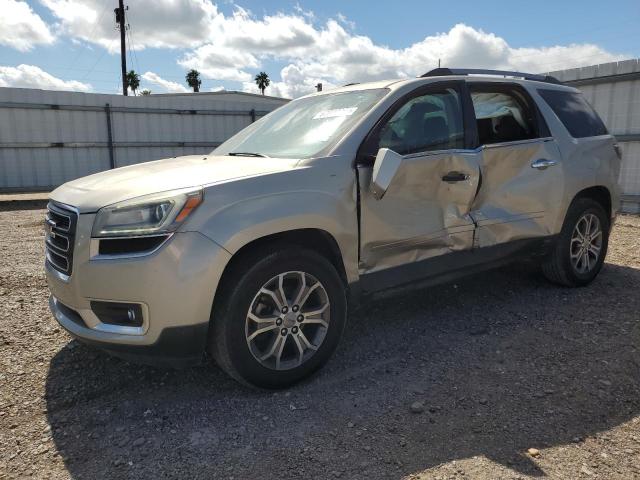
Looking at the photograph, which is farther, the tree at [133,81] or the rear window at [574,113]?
the tree at [133,81]

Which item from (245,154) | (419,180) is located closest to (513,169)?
(419,180)

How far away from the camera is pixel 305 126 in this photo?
3.61m

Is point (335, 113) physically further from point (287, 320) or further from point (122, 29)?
point (122, 29)

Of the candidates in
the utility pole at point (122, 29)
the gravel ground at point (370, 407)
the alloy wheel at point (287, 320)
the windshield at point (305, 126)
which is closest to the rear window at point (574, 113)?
the gravel ground at point (370, 407)

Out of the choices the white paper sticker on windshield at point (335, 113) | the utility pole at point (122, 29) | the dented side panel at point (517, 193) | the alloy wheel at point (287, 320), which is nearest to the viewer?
the alloy wheel at point (287, 320)

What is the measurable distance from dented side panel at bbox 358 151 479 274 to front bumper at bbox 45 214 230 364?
3.38 feet

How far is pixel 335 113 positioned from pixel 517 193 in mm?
1613

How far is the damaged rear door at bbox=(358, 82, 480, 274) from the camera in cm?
317

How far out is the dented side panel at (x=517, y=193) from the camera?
3820 millimetres

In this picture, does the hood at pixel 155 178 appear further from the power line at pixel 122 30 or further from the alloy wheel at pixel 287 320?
the power line at pixel 122 30

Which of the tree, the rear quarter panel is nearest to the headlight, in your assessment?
the rear quarter panel

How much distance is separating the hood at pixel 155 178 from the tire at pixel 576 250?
281 cm

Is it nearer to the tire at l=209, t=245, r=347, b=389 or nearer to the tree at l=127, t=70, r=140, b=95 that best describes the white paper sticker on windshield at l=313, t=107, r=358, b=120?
the tire at l=209, t=245, r=347, b=389

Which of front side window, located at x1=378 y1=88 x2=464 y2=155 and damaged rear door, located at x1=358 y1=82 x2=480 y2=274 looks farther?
front side window, located at x1=378 y1=88 x2=464 y2=155
